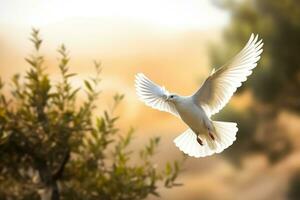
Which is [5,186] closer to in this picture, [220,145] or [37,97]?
[37,97]

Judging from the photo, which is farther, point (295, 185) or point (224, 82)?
point (295, 185)

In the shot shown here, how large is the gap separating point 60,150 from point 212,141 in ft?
2.93

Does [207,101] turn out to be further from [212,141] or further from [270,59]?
[270,59]

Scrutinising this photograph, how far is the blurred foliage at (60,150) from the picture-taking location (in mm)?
1583

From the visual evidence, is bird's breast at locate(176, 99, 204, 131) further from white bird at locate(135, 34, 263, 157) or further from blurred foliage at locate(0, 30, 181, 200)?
blurred foliage at locate(0, 30, 181, 200)

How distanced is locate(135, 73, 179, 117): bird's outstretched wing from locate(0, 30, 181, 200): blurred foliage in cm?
72

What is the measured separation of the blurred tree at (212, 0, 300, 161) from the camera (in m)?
2.72

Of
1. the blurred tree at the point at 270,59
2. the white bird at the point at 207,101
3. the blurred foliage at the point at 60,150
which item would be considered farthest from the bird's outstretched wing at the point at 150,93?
the blurred tree at the point at 270,59

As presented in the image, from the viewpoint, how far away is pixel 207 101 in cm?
87

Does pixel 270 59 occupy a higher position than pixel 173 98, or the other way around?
pixel 270 59

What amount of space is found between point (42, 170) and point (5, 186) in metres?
0.12

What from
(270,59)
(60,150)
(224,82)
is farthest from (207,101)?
(270,59)

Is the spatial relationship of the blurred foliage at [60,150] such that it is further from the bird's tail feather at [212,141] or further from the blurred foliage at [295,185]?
the blurred foliage at [295,185]

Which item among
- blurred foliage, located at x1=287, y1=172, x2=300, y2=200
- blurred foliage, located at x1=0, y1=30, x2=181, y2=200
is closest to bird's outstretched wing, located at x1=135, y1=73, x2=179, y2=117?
blurred foliage, located at x1=0, y1=30, x2=181, y2=200
